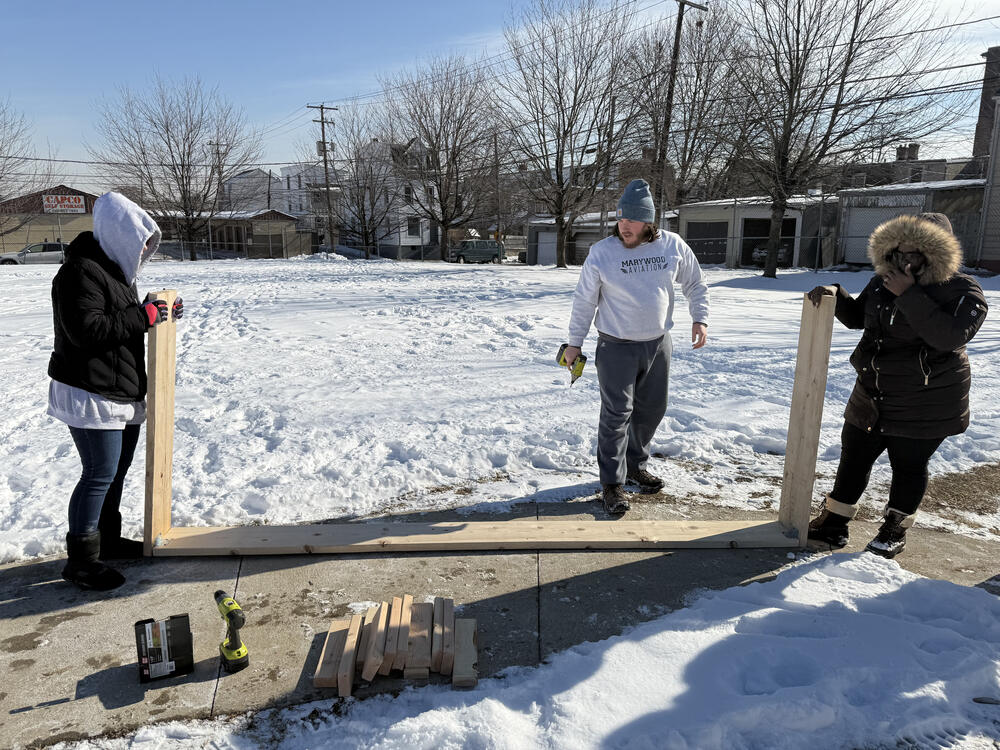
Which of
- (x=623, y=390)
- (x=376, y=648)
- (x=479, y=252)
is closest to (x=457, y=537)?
(x=376, y=648)

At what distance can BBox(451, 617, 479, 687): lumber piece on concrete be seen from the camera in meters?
A: 2.45

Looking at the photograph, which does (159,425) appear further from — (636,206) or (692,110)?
(692,110)

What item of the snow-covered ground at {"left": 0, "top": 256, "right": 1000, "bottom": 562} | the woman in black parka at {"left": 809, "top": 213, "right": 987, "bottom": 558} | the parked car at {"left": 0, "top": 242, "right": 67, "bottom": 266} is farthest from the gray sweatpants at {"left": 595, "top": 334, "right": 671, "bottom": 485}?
the parked car at {"left": 0, "top": 242, "right": 67, "bottom": 266}

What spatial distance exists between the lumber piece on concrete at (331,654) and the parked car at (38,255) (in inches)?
1394

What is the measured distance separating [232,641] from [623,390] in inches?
94.1

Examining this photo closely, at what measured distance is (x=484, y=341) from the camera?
29.3 feet

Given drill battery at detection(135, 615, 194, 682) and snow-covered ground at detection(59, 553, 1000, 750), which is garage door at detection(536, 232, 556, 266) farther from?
drill battery at detection(135, 615, 194, 682)

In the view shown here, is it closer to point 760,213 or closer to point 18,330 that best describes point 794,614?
point 18,330

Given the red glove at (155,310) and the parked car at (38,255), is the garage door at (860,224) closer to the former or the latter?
the red glove at (155,310)

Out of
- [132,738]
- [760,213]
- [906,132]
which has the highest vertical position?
[906,132]

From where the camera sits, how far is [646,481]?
14.1ft

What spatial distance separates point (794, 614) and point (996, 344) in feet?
26.3

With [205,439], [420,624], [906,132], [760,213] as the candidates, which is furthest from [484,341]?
[760,213]

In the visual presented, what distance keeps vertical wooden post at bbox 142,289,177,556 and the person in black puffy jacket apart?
7 centimetres
